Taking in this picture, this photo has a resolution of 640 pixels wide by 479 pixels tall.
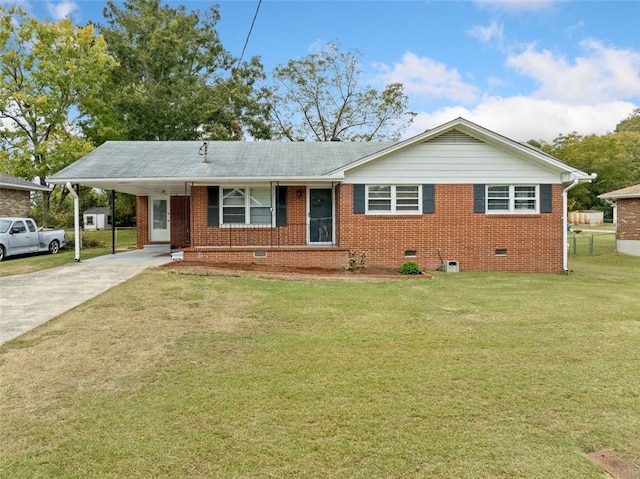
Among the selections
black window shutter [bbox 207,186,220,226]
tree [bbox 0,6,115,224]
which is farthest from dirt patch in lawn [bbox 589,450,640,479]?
tree [bbox 0,6,115,224]

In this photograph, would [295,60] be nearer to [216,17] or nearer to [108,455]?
[216,17]

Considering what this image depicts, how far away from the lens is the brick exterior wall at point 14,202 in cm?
2048

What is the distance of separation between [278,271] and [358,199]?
11.3 ft

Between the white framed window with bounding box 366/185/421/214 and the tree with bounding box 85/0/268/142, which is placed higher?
the tree with bounding box 85/0/268/142

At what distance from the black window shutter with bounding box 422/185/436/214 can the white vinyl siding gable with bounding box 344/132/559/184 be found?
0.22 m

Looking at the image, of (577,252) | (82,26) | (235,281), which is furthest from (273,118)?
(235,281)

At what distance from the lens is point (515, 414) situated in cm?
353

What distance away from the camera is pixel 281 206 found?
14172mm

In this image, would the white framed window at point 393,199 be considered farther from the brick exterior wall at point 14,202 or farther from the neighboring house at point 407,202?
the brick exterior wall at point 14,202

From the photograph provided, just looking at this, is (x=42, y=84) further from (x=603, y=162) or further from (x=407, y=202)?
(x=603, y=162)

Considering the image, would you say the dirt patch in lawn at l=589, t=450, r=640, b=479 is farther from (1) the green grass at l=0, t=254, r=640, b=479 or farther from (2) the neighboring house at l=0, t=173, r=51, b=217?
(2) the neighboring house at l=0, t=173, r=51, b=217

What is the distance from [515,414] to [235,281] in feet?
24.6

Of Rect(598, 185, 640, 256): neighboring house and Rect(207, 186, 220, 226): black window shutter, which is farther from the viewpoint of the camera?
Rect(598, 185, 640, 256): neighboring house

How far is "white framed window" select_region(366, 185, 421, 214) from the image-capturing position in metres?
13.3
